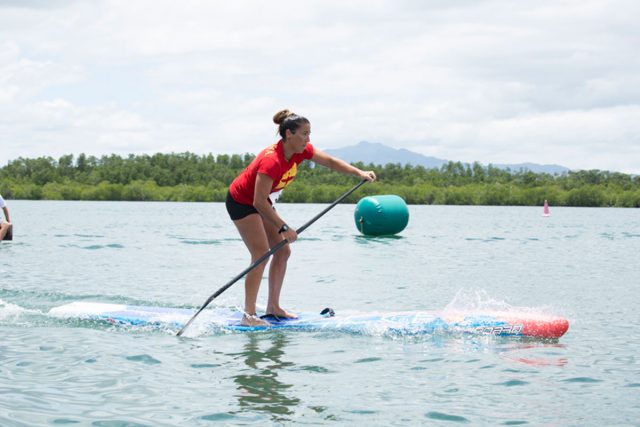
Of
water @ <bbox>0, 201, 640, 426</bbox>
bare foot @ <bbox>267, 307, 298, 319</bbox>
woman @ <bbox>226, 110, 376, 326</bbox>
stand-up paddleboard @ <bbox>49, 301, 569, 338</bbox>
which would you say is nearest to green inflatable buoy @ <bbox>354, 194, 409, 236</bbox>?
water @ <bbox>0, 201, 640, 426</bbox>

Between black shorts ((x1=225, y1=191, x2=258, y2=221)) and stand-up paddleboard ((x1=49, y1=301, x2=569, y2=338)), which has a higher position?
black shorts ((x1=225, y1=191, x2=258, y2=221))

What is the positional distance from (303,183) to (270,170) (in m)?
94.2

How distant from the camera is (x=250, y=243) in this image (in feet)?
27.0

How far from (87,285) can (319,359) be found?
7.09m

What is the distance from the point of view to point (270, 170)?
7668mm

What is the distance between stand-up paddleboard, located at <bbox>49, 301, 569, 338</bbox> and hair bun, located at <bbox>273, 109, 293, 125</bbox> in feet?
7.09

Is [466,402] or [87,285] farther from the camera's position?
[87,285]

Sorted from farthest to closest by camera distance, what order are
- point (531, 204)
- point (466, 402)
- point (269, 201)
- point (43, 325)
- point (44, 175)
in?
point (44, 175) < point (531, 204) < point (43, 325) < point (269, 201) < point (466, 402)

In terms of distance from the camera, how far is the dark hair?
770 centimetres

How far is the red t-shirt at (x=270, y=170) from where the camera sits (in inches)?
303

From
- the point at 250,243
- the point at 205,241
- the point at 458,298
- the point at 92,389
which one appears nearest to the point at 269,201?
the point at 250,243

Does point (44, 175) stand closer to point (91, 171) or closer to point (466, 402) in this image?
point (91, 171)

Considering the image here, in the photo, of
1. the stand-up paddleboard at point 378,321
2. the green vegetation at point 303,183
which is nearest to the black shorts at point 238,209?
the stand-up paddleboard at point 378,321

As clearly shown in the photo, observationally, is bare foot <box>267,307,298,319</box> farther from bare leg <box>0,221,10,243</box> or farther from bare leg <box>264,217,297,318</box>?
bare leg <box>0,221,10,243</box>
